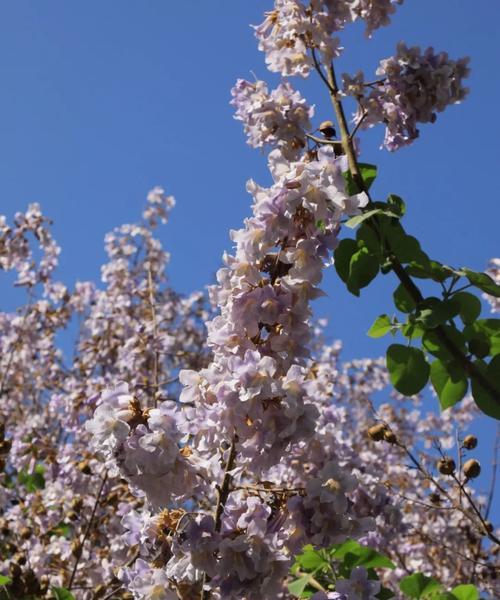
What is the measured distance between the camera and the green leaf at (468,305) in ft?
5.48

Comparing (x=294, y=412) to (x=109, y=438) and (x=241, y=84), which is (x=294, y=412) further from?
(x=241, y=84)

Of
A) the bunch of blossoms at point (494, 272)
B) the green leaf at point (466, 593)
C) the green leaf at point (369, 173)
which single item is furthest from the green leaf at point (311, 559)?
the bunch of blossoms at point (494, 272)

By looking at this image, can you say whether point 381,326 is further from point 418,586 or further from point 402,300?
point 418,586

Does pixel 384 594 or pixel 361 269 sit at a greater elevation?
pixel 361 269

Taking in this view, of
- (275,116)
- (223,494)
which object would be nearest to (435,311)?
(223,494)

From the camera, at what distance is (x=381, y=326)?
178 centimetres

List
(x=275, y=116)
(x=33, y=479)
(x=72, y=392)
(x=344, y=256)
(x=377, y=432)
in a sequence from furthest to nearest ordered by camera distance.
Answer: (x=72, y=392), (x=33, y=479), (x=377, y=432), (x=275, y=116), (x=344, y=256)

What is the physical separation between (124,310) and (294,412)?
6.61 metres

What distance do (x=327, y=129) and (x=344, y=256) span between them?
1.47 feet

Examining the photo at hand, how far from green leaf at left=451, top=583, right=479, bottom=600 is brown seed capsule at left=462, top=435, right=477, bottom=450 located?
26.5 inches

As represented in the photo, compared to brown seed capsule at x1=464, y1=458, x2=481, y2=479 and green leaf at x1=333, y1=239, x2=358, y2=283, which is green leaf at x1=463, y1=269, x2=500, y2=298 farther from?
brown seed capsule at x1=464, y1=458, x2=481, y2=479

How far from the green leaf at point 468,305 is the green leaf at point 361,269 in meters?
0.21


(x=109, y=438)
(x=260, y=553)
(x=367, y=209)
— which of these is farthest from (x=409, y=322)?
(x=109, y=438)

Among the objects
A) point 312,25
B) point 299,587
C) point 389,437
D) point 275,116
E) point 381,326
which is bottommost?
point 299,587
